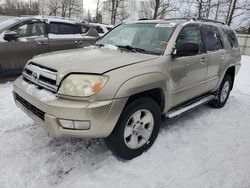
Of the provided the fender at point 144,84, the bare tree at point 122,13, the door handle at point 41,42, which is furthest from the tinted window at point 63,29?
the bare tree at point 122,13

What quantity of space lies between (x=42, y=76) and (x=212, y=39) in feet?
10.3

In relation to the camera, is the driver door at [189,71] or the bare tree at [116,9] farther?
the bare tree at [116,9]

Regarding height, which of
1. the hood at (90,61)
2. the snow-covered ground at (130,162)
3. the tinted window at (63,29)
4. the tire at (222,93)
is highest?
the tinted window at (63,29)

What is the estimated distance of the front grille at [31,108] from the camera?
104 inches

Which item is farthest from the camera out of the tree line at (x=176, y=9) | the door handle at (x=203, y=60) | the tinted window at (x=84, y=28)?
the tree line at (x=176, y=9)

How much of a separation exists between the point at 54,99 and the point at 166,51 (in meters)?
1.61

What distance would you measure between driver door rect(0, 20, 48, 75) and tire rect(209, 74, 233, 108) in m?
4.59

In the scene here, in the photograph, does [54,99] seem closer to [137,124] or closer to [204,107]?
[137,124]

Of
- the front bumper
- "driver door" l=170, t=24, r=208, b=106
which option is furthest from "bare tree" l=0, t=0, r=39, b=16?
the front bumper

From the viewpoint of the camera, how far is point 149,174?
2.74 meters

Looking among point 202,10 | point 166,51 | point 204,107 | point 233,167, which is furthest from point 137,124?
point 202,10

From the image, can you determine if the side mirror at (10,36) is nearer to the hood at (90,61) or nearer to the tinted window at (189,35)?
the hood at (90,61)

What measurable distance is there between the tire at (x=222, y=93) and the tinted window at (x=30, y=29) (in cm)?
481

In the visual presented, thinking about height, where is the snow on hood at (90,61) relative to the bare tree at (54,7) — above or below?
below
